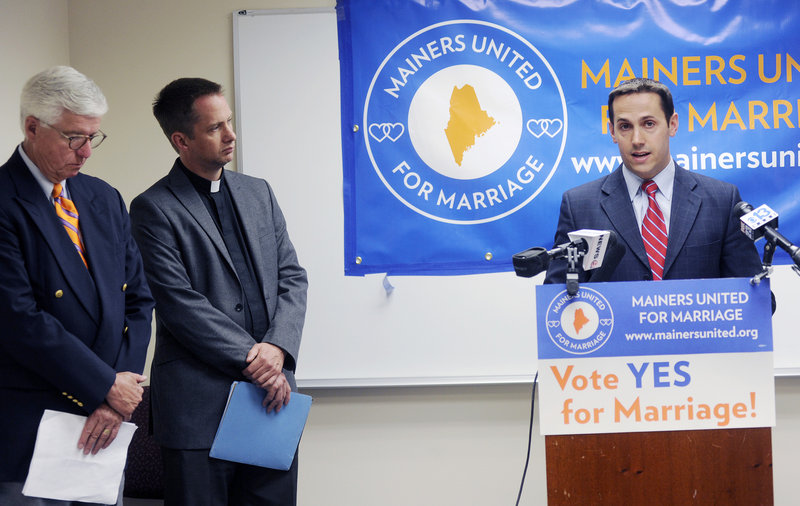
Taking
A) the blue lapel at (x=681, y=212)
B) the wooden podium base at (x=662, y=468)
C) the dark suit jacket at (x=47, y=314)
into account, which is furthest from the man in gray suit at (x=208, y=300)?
the blue lapel at (x=681, y=212)

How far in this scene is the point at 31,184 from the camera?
1963mm

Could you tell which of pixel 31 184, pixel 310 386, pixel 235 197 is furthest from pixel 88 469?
pixel 310 386

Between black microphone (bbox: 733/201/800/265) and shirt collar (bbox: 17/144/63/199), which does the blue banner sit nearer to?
black microphone (bbox: 733/201/800/265)

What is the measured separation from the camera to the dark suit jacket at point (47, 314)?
1872 millimetres

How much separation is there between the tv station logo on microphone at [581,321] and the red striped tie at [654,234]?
476mm

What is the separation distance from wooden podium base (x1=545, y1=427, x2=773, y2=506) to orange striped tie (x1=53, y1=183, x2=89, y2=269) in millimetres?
1308

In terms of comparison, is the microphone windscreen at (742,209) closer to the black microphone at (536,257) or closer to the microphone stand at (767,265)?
the microphone stand at (767,265)

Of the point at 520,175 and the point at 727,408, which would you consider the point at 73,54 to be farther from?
the point at 727,408

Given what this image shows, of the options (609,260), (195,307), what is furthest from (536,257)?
(195,307)

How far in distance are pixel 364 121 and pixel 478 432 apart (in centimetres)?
146

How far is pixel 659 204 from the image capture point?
98.7 inches

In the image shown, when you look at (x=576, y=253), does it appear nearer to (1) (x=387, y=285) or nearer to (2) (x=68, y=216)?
(2) (x=68, y=216)

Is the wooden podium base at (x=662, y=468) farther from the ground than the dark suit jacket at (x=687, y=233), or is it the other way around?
the dark suit jacket at (x=687, y=233)

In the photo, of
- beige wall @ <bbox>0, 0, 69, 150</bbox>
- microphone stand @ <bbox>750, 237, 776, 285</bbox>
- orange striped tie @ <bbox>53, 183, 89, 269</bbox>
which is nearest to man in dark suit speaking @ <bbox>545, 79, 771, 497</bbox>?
microphone stand @ <bbox>750, 237, 776, 285</bbox>
